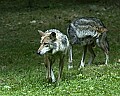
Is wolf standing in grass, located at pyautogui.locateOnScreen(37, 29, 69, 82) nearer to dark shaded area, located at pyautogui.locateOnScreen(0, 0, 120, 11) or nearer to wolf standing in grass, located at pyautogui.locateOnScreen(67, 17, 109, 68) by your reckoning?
wolf standing in grass, located at pyautogui.locateOnScreen(67, 17, 109, 68)

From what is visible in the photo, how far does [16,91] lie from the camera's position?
10.5 m

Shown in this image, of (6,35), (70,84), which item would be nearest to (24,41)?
(6,35)

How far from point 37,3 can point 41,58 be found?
11491mm

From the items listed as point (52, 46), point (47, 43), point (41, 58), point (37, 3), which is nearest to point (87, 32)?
point (41, 58)

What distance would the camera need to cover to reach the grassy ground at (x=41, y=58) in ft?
34.0

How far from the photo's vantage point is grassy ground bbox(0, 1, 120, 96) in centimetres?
1038

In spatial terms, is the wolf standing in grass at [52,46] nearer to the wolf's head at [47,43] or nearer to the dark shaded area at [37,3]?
the wolf's head at [47,43]

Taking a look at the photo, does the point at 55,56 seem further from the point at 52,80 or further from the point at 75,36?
the point at 75,36

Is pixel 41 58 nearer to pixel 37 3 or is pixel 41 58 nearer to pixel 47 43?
pixel 47 43

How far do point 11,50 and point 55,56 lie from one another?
7.30 meters

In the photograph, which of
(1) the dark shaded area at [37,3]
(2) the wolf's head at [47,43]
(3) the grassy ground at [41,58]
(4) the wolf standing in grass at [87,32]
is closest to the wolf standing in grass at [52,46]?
(2) the wolf's head at [47,43]

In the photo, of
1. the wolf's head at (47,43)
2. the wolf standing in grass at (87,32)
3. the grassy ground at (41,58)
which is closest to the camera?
the grassy ground at (41,58)

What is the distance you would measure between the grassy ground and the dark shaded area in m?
0.30

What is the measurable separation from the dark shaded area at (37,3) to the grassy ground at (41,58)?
301 mm
